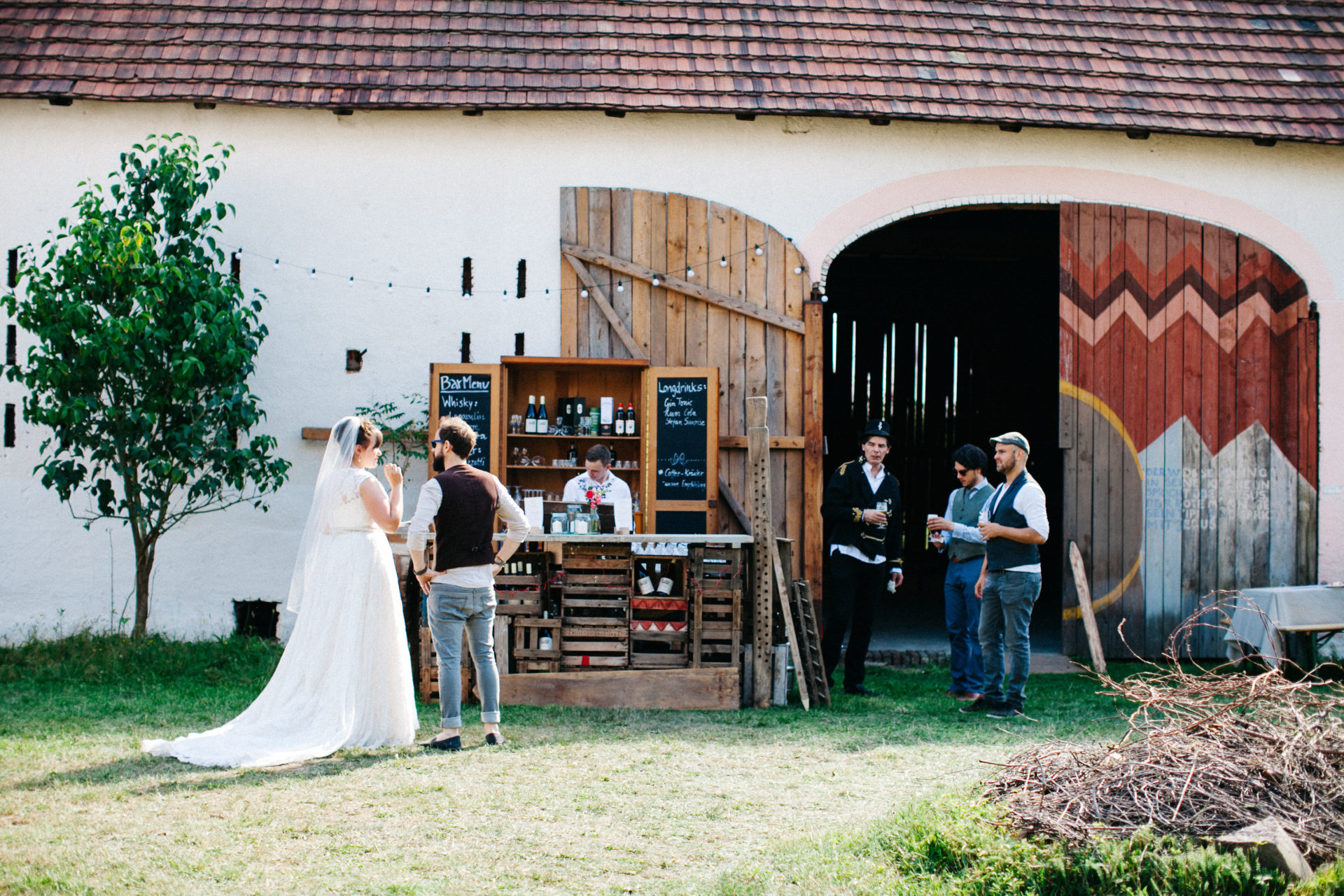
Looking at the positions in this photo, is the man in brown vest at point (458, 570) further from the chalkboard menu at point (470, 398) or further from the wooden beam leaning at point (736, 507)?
the wooden beam leaning at point (736, 507)

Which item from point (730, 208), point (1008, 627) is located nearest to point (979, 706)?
point (1008, 627)

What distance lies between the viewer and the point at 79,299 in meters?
7.79

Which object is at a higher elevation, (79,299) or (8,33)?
(8,33)

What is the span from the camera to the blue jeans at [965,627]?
7.39 m

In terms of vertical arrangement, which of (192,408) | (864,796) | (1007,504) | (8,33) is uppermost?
(8,33)

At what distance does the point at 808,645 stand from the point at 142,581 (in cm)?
468

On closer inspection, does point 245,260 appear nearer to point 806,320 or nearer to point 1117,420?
point 806,320

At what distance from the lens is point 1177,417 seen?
9078mm

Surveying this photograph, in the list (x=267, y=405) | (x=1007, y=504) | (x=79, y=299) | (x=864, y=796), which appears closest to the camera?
(x=864, y=796)

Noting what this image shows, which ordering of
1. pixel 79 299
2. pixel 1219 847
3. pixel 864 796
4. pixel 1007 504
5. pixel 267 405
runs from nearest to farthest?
1. pixel 1219 847
2. pixel 864 796
3. pixel 1007 504
4. pixel 79 299
5. pixel 267 405

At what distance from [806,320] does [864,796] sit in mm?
4598

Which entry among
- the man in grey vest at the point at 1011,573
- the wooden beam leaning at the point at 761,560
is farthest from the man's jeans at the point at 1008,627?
the wooden beam leaning at the point at 761,560

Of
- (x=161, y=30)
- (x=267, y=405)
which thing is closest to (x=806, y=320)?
(x=267, y=405)

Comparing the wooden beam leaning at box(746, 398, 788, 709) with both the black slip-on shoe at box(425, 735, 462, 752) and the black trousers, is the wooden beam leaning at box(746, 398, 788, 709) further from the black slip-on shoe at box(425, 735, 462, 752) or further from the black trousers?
the black slip-on shoe at box(425, 735, 462, 752)
